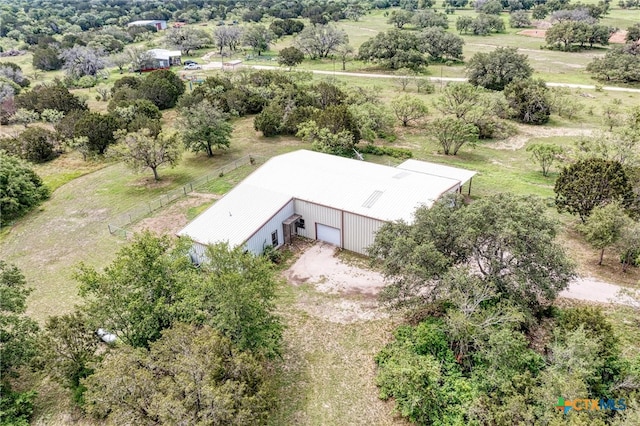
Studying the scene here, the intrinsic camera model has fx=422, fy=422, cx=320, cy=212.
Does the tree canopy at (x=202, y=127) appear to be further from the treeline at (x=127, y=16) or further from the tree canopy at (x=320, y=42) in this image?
the treeline at (x=127, y=16)

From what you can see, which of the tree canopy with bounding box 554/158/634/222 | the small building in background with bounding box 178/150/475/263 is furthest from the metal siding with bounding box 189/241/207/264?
the tree canopy with bounding box 554/158/634/222

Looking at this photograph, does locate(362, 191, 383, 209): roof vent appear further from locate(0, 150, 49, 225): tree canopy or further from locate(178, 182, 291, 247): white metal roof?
locate(0, 150, 49, 225): tree canopy

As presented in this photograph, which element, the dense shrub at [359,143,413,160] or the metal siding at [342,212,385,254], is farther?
the dense shrub at [359,143,413,160]

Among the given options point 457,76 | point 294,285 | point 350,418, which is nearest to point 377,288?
point 294,285

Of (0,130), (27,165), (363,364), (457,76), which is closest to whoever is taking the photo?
(363,364)

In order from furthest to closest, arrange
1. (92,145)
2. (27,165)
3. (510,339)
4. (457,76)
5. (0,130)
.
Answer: (457,76) → (0,130) → (92,145) → (27,165) → (510,339)

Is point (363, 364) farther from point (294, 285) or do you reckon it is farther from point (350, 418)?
point (294, 285)
